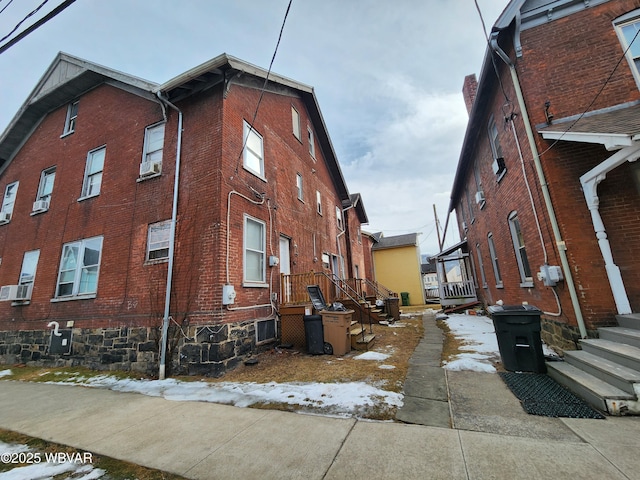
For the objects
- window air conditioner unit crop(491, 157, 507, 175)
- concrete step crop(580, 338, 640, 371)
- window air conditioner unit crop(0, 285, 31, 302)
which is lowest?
concrete step crop(580, 338, 640, 371)

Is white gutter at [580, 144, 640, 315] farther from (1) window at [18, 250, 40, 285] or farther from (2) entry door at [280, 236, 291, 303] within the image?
(1) window at [18, 250, 40, 285]

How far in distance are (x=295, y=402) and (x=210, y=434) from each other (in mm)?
1181

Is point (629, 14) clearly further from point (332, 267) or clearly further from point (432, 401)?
point (332, 267)

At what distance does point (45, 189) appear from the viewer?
408 inches

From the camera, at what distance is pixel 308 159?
42.1ft

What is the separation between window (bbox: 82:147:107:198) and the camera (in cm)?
898

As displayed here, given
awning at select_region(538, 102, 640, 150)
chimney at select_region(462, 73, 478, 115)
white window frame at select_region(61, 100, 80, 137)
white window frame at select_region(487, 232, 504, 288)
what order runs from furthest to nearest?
chimney at select_region(462, 73, 478, 115) < white window frame at select_region(61, 100, 80, 137) < white window frame at select_region(487, 232, 504, 288) < awning at select_region(538, 102, 640, 150)

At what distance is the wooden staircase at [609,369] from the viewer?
305 cm

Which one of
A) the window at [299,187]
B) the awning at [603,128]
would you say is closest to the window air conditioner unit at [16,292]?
the window at [299,187]

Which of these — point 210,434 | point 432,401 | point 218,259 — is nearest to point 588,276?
point 432,401

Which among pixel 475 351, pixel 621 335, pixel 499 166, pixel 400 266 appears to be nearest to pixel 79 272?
pixel 475 351

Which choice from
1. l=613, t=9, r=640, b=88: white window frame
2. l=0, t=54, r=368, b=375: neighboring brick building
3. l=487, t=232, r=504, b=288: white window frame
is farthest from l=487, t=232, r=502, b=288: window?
l=0, t=54, r=368, b=375: neighboring brick building

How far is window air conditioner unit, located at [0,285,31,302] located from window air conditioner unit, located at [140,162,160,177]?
→ 586cm

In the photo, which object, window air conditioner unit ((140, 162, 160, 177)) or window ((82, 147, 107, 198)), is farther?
window ((82, 147, 107, 198))
